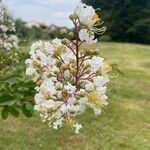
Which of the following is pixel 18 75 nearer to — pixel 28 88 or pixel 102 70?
pixel 28 88

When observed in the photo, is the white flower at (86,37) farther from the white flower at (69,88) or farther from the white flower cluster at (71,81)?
the white flower at (69,88)

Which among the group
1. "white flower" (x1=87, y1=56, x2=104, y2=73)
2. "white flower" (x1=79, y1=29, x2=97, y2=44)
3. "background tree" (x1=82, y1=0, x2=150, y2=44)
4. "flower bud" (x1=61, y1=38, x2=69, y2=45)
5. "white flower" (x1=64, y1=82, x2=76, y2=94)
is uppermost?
"white flower" (x1=79, y1=29, x2=97, y2=44)

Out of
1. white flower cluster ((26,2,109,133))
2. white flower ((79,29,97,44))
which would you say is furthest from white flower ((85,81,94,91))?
white flower ((79,29,97,44))

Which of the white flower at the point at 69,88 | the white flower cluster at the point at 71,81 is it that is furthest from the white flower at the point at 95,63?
the white flower at the point at 69,88

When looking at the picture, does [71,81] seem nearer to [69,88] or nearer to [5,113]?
[69,88]

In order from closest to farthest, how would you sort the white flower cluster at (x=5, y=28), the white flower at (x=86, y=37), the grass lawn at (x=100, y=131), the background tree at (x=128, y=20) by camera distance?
the white flower at (x=86, y=37) → the white flower cluster at (x=5, y=28) → the grass lawn at (x=100, y=131) → the background tree at (x=128, y=20)

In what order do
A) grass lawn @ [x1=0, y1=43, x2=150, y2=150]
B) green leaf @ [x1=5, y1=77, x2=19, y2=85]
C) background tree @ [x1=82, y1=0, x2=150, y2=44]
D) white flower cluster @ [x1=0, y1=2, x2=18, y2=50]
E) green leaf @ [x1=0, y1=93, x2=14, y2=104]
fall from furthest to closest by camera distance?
background tree @ [x1=82, y1=0, x2=150, y2=44] → grass lawn @ [x1=0, y1=43, x2=150, y2=150] → white flower cluster @ [x1=0, y1=2, x2=18, y2=50] → green leaf @ [x1=5, y1=77, x2=19, y2=85] → green leaf @ [x1=0, y1=93, x2=14, y2=104]

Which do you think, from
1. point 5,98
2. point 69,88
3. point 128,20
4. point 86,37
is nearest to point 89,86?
point 69,88

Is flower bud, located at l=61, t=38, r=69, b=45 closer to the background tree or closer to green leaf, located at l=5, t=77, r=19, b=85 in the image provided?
green leaf, located at l=5, t=77, r=19, b=85
